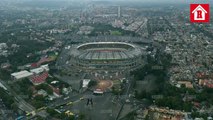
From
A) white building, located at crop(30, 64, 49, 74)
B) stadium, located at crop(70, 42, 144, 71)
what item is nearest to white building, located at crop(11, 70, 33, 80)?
white building, located at crop(30, 64, 49, 74)

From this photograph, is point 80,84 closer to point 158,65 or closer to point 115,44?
point 158,65

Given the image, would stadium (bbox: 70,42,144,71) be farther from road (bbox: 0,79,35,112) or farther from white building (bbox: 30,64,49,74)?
road (bbox: 0,79,35,112)

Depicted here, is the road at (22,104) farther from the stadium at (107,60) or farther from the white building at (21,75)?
the stadium at (107,60)

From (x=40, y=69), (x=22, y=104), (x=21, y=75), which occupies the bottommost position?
(x=22, y=104)

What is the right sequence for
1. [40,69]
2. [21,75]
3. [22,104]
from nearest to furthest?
[22,104], [21,75], [40,69]

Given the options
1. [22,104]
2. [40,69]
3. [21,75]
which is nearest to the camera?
[22,104]

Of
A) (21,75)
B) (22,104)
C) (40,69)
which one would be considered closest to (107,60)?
(40,69)

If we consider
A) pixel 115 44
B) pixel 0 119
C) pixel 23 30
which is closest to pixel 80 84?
pixel 0 119

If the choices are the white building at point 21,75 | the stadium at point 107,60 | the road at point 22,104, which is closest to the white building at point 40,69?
the white building at point 21,75

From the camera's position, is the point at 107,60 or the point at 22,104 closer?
the point at 22,104

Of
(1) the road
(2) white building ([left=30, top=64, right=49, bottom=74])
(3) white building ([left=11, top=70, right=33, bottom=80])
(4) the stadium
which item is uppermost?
(4) the stadium

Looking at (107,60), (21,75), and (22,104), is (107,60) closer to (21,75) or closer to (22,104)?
(21,75)
